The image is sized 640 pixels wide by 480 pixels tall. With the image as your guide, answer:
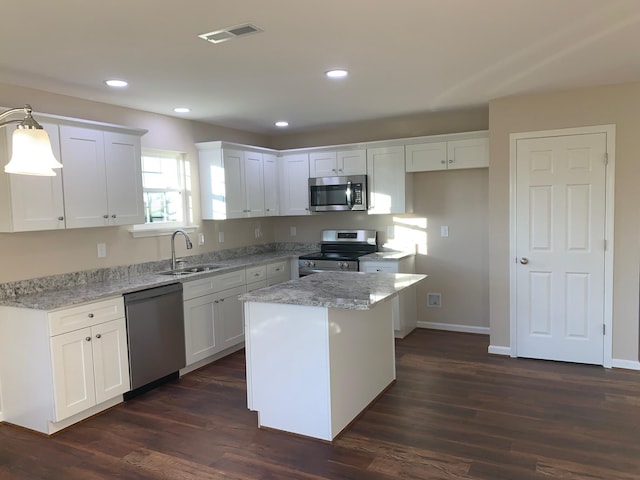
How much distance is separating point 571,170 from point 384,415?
2.69 meters

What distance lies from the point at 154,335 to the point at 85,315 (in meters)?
0.67

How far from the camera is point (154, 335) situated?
3844 mm

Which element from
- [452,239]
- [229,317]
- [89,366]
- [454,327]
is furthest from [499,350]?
[89,366]

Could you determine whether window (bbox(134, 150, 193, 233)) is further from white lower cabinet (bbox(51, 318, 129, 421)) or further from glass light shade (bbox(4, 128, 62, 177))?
glass light shade (bbox(4, 128, 62, 177))

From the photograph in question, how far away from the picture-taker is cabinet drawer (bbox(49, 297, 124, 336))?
311 cm

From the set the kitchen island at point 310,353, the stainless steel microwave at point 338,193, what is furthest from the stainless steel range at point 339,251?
the kitchen island at point 310,353

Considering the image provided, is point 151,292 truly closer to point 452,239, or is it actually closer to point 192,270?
point 192,270

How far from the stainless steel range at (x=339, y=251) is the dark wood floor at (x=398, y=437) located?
160 cm

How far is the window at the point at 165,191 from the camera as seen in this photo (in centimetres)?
461

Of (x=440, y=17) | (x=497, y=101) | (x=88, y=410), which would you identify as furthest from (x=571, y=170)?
(x=88, y=410)

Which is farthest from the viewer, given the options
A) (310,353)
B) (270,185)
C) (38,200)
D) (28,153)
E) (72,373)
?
(270,185)

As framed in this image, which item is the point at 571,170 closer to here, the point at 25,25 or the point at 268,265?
the point at 268,265

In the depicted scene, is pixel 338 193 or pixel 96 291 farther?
pixel 338 193

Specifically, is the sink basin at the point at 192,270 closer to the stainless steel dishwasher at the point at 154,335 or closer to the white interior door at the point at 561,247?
the stainless steel dishwasher at the point at 154,335
